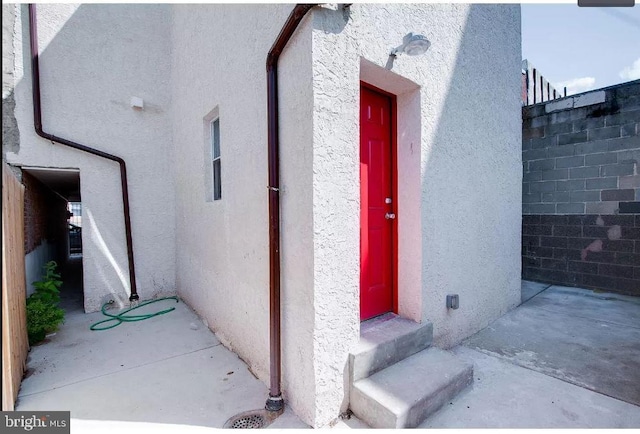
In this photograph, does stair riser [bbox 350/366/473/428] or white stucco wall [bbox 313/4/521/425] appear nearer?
stair riser [bbox 350/366/473/428]

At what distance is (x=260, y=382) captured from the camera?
2.99m

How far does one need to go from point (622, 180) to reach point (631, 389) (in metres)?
4.09

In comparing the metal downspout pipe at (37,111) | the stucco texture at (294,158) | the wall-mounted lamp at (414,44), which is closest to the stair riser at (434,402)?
the stucco texture at (294,158)

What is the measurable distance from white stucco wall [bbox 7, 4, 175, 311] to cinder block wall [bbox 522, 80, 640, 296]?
7184 mm

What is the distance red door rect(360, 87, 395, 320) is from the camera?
9.91ft

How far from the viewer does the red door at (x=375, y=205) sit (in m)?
3.02

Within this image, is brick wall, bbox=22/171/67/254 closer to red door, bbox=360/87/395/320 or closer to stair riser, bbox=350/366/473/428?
red door, bbox=360/87/395/320

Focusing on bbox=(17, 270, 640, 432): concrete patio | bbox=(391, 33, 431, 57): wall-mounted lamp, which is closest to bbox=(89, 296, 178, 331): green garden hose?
bbox=(17, 270, 640, 432): concrete patio

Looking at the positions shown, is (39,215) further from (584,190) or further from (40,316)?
(584,190)

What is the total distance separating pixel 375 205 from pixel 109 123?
16.4 feet

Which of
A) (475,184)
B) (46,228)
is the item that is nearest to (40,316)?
(46,228)

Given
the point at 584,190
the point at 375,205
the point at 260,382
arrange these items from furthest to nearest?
the point at 584,190
the point at 375,205
the point at 260,382

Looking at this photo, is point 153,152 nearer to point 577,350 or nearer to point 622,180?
point 577,350

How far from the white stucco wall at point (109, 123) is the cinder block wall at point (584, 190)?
718cm
